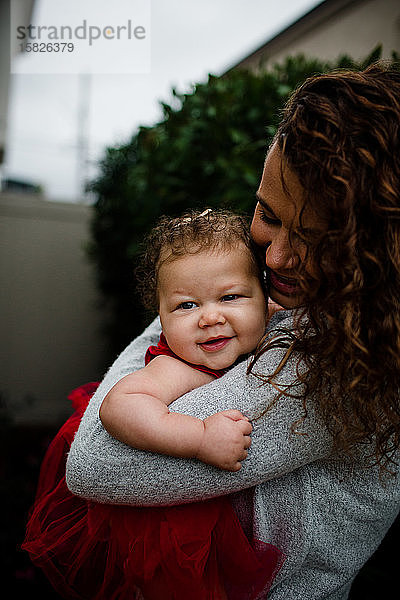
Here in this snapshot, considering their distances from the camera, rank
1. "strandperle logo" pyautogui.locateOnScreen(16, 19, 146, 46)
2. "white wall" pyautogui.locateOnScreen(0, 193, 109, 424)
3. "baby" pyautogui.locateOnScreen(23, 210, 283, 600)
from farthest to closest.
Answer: "white wall" pyautogui.locateOnScreen(0, 193, 109, 424) → "strandperle logo" pyautogui.locateOnScreen(16, 19, 146, 46) → "baby" pyautogui.locateOnScreen(23, 210, 283, 600)

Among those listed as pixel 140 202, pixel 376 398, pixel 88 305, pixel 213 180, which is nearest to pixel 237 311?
pixel 376 398

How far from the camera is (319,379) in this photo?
99cm

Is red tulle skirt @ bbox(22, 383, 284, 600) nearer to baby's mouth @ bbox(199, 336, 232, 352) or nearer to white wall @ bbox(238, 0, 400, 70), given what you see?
baby's mouth @ bbox(199, 336, 232, 352)

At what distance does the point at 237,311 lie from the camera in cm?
125

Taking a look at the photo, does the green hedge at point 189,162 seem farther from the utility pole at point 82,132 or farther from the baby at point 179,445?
the utility pole at point 82,132

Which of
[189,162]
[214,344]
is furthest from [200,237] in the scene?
[189,162]

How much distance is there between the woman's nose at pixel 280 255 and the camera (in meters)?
1.12

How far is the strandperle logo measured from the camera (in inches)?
120

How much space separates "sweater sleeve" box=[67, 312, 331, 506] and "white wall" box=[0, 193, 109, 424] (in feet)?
13.4

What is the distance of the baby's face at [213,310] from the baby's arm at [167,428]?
0.17 metres

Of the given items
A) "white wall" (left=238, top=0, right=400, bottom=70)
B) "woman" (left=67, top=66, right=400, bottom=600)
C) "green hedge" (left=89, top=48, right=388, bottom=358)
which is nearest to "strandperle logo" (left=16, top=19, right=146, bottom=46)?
"green hedge" (left=89, top=48, right=388, bottom=358)

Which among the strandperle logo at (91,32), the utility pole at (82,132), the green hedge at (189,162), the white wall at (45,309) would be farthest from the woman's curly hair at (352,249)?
the utility pole at (82,132)

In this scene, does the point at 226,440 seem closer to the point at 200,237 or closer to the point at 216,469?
the point at 216,469

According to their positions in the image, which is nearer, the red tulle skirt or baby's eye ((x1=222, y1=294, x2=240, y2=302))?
the red tulle skirt
